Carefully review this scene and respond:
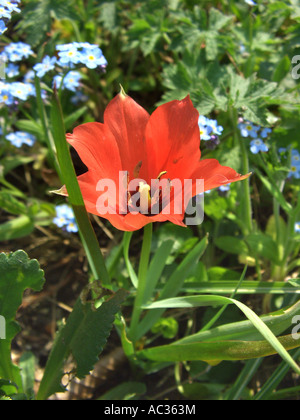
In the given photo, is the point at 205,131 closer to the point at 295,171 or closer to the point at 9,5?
the point at 295,171

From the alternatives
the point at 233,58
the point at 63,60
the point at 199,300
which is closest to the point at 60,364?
the point at 199,300

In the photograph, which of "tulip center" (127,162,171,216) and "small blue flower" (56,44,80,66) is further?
"small blue flower" (56,44,80,66)

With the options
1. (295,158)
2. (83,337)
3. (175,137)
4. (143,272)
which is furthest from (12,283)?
(295,158)

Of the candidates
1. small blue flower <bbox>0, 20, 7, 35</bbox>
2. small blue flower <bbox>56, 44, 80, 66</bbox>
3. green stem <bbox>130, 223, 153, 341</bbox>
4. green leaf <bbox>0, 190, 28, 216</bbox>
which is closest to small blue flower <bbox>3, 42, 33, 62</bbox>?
small blue flower <bbox>56, 44, 80, 66</bbox>

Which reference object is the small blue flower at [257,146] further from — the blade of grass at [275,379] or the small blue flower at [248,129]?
the blade of grass at [275,379]

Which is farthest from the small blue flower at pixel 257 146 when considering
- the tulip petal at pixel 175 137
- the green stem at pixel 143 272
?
the green stem at pixel 143 272

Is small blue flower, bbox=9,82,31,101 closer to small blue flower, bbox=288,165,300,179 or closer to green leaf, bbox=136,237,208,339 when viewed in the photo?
green leaf, bbox=136,237,208,339
